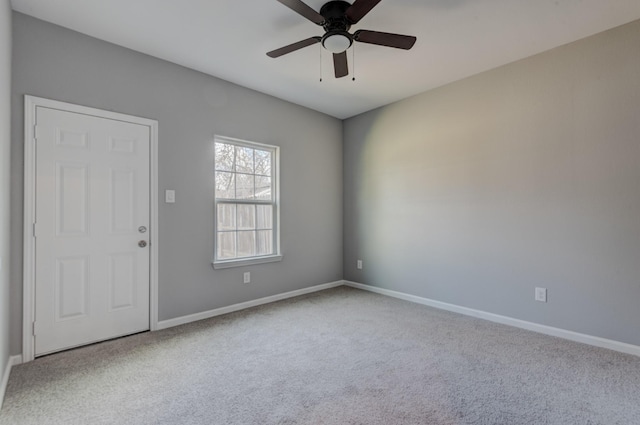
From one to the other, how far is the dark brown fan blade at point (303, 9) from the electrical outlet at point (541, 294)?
3.04m

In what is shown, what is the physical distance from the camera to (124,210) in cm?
279

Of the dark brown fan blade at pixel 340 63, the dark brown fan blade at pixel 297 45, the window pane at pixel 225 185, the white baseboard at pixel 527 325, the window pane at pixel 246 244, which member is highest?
the dark brown fan blade at pixel 297 45

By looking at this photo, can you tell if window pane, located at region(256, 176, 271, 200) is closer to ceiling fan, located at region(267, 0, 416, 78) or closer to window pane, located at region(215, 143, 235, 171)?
window pane, located at region(215, 143, 235, 171)

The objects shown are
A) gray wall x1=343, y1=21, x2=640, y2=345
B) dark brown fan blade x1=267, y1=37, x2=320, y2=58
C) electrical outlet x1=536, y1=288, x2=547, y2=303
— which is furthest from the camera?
electrical outlet x1=536, y1=288, x2=547, y2=303

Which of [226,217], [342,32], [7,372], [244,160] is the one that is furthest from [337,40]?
[7,372]

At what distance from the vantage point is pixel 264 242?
397 cm

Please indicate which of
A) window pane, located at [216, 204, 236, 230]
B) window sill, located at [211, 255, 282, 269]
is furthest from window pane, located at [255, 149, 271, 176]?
window sill, located at [211, 255, 282, 269]

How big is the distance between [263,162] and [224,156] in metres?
0.55

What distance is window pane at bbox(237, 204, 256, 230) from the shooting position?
373cm

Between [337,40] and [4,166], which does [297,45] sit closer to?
[337,40]

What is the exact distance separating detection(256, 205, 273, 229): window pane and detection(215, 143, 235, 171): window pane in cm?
64

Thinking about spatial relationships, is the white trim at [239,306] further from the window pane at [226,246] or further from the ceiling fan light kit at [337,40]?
the ceiling fan light kit at [337,40]

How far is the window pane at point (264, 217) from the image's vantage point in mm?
3920

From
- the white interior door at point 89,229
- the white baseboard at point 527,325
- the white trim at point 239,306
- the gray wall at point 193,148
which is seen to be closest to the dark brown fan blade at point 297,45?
the gray wall at point 193,148
